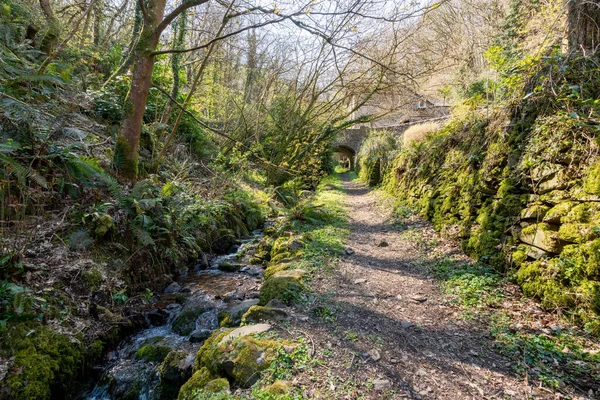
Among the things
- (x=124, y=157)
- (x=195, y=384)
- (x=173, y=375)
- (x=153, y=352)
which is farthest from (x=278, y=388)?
(x=124, y=157)

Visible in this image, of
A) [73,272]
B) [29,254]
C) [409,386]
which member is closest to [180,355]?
[73,272]

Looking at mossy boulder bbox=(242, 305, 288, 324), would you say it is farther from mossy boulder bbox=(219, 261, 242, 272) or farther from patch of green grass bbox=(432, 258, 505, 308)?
mossy boulder bbox=(219, 261, 242, 272)

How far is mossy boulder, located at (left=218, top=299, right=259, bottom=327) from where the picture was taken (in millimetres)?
3381

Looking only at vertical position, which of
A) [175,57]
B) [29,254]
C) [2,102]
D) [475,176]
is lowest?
[29,254]

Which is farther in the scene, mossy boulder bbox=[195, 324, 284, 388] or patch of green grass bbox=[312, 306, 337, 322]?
patch of green grass bbox=[312, 306, 337, 322]

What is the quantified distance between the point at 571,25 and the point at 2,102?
7561mm

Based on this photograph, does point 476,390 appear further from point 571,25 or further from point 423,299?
point 571,25

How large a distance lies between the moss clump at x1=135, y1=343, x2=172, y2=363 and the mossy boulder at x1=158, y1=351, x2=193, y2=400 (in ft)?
1.09

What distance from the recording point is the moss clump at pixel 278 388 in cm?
205

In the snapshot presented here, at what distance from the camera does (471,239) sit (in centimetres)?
463

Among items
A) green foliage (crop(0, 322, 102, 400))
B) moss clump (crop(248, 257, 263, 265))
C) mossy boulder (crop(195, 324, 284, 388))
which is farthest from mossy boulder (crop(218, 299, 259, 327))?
moss clump (crop(248, 257, 263, 265))

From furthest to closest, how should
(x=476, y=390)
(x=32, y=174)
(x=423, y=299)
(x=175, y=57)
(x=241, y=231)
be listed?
(x=241, y=231) → (x=175, y=57) → (x=423, y=299) → (x=32, y=174) → (x=476, y=390)

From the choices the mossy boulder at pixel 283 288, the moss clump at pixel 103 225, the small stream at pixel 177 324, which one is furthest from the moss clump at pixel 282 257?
the moss clump at pixel 103 225

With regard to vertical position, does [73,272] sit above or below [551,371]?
above
